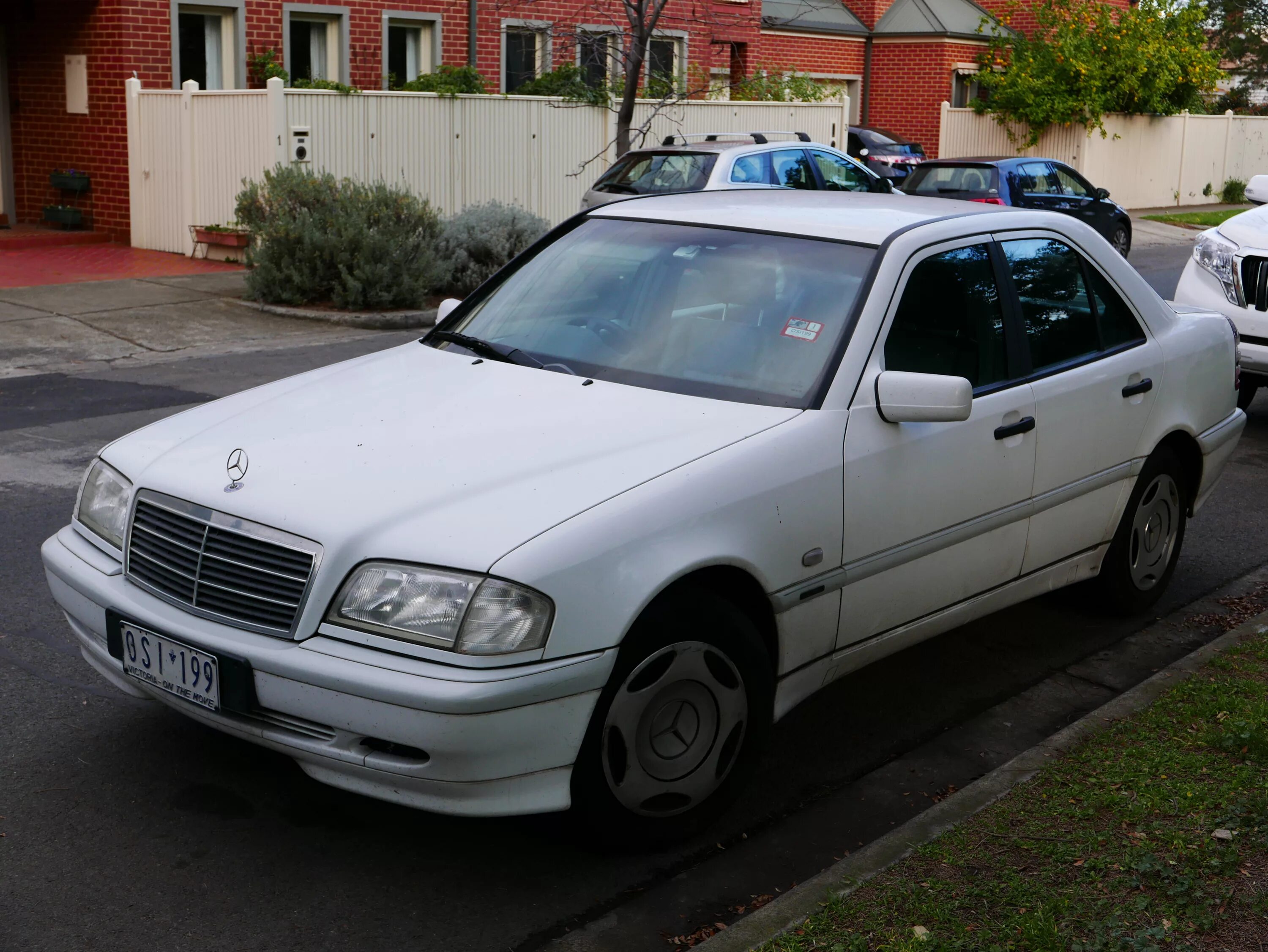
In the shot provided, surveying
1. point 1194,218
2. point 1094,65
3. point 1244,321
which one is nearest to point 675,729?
point 1244,321

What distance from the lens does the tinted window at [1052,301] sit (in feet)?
16.2

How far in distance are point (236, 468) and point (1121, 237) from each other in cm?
1975

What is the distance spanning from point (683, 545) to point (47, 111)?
17.3 m

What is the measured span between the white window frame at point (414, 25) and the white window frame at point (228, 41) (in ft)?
7.65

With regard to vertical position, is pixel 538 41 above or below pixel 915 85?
below

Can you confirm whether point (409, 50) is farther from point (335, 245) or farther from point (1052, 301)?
point (1052, 301)

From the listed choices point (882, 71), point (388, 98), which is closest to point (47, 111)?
point (388, 98)

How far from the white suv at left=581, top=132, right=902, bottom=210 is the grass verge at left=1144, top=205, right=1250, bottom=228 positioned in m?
13.8

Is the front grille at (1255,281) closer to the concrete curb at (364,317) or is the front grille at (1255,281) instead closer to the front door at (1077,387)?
the front door at (1077,387)

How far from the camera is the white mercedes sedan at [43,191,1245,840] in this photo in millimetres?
3352

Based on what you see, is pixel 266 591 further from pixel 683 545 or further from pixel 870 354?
pixel 870 354

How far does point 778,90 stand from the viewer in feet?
79.5

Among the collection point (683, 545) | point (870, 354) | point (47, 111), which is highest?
point (47, 111)

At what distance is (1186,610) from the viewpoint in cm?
604
